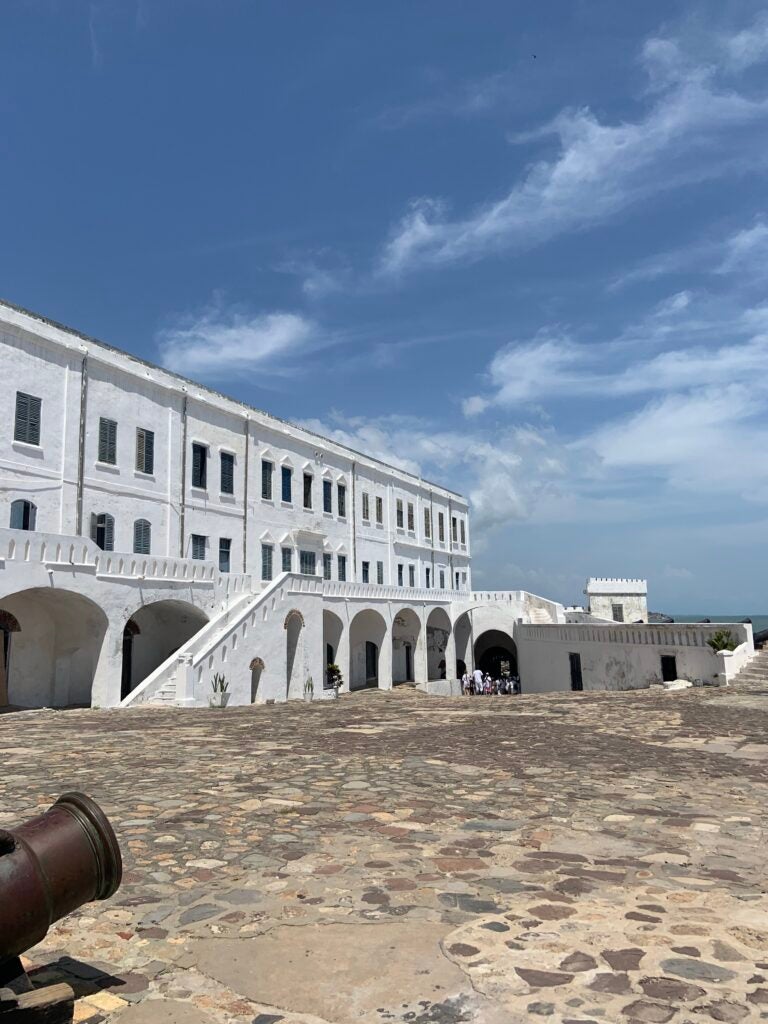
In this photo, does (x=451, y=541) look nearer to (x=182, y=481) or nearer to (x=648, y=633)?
(x=648, y=633)

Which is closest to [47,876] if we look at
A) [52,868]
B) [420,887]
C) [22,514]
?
[52,868]

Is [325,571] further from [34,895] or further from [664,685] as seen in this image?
[34,895]

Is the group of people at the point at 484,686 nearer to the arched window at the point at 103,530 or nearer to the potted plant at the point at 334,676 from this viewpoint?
the potted plant at the point at 334,676

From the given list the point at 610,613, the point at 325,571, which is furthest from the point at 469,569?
the point at 325,571

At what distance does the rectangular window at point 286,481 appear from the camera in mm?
30531

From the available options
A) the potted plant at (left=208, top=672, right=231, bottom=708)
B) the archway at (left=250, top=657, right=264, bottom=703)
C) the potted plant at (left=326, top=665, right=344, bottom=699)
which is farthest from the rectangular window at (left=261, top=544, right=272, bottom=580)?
the potted plant at (left=208, top=672, right=231, bottom=708)

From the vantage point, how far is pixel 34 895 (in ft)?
7.36

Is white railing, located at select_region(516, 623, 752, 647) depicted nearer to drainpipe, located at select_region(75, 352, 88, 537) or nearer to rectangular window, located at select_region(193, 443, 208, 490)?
rectangular window, located at select_region(193, 443, 208, 490)

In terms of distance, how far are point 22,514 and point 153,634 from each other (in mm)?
5859

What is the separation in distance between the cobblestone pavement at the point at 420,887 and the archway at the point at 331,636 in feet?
68.0

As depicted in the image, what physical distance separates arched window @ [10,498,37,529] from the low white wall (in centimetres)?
1899

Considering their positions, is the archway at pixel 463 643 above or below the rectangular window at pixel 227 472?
below

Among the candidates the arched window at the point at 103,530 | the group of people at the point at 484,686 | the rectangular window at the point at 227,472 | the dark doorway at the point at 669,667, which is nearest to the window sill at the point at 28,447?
the arched window at the point at 103,530

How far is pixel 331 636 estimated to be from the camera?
30.5 m
